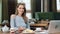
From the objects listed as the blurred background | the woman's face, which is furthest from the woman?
the blurred background

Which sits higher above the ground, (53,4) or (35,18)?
(53,4)

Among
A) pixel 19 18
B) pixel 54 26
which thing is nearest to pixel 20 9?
pixel 19 18

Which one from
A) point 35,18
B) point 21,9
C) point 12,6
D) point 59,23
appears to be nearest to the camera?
point 59,23

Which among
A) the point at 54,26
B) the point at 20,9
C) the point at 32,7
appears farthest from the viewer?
the point at 32,7

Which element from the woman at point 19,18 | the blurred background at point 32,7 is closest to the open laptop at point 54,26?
the woman at point 19,18

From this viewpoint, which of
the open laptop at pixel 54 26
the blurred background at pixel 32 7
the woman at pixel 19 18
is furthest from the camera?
the blurred background at pixel 32 7

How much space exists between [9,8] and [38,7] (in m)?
1.20

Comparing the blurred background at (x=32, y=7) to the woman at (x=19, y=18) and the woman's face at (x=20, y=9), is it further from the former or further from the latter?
the woman's face at (x=20, y=9)

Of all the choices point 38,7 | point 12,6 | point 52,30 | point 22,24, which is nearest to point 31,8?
point 38,7

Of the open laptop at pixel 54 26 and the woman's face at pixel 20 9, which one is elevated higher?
the woman's face at pixel 20 9

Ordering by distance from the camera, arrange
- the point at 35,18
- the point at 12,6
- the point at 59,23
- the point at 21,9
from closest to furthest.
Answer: the point at 59,23 → the point at 21,9 → the point at 35,18 → the point at 12,6

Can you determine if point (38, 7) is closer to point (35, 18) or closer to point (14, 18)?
point (35, 18)

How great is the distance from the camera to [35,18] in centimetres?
593

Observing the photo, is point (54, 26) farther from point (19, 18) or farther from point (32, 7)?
point (32, 7)
